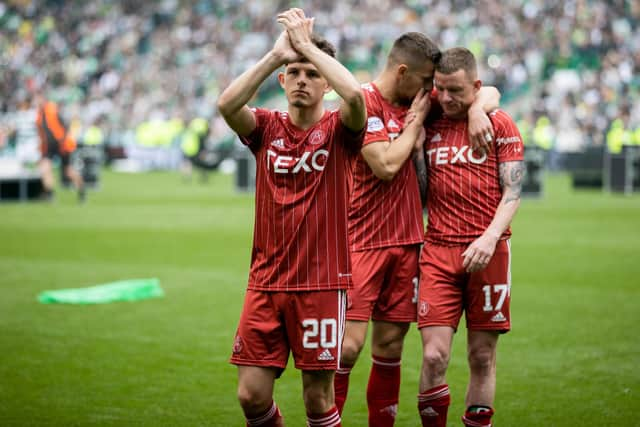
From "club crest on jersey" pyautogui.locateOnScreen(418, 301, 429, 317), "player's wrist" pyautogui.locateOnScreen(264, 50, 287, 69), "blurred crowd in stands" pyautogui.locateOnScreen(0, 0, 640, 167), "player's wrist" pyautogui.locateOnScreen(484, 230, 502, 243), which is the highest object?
"blurred crowd in stands" pyautogui.locateOnScreen(0, 0, 640, 167)

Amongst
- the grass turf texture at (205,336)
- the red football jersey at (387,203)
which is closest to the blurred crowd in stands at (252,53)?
the grass turf texture at (205,336)

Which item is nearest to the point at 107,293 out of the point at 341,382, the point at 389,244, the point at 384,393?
the point at 341,382

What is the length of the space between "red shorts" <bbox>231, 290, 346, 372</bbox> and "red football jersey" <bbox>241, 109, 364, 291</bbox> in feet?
0.20

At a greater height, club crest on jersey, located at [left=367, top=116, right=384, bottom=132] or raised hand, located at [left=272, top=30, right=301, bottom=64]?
raised hand, located at [left=272, top=30, right=301, bottom=64]

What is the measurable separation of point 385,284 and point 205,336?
10.8 ft

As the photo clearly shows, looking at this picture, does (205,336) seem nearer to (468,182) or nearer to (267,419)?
(468,182)

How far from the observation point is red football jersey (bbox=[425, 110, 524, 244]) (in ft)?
16.7

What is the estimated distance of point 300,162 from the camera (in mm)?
4254

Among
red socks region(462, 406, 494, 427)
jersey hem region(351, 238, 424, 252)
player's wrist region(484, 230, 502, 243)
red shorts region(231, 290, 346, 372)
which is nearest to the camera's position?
red shorts region(231, 290, 346, 372)

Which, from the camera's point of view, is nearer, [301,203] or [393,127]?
[301,203]

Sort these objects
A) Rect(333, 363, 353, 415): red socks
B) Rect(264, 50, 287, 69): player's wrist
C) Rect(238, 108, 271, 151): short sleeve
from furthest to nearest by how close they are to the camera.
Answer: Rect(333, 363, 353, 415): red socks
Rect(238, 108, 271, 151): short sleeve
Rect(264, 50, 287, 69): player's wrist

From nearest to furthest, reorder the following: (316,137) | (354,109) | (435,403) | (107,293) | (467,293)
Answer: (354,109) < (316,137) < (435,403) < (467,293) < (107,293)

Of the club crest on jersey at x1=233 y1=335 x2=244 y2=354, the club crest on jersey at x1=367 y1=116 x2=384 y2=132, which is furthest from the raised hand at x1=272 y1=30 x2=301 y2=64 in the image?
the club crest on jersey at x1=233 y1=335 x2=244 y2=354

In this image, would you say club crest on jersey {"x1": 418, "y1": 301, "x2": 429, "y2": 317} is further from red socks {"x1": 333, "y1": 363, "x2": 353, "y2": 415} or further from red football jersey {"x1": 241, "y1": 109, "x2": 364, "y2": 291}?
red football jersey {"x1": 241, "y1": 109, "x2": 364, "y2": 291}
